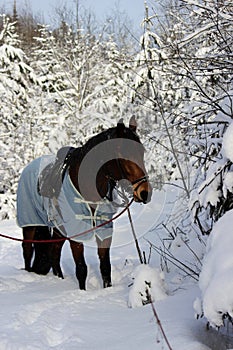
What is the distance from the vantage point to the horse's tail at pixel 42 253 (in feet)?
17.8

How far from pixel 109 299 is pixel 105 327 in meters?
0.92

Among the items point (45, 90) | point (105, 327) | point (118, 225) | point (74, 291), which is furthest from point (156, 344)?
point (45, 90)

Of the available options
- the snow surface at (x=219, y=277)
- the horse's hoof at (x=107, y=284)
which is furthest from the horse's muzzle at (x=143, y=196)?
the snow surface at (x=219, y=277)

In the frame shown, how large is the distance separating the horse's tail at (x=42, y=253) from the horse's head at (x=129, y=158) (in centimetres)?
159

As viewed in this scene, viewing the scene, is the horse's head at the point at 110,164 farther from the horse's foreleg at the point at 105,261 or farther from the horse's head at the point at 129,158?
the horse's foreleg at the point at 105,261

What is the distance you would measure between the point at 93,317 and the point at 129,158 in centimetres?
148

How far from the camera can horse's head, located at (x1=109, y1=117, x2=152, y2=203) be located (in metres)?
4.16

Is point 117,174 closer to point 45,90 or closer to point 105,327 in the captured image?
point 105,327

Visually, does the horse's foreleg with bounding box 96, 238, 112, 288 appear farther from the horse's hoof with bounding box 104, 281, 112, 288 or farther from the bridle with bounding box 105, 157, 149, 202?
the bridle with bounding box 105, 157, 149, 202

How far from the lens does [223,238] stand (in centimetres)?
235

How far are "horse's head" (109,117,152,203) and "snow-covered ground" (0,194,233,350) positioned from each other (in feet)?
3.09

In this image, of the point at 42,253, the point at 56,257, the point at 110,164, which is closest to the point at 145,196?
the point at 110,164

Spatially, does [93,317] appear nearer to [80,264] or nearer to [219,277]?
[80,264]

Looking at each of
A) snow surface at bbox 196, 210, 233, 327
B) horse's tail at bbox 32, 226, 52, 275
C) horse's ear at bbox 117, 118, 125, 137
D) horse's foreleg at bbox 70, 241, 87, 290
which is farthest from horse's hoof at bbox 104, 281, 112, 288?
snow surface at bbox 196, 210, 233, 327
